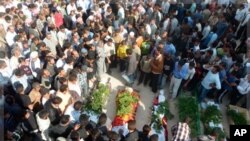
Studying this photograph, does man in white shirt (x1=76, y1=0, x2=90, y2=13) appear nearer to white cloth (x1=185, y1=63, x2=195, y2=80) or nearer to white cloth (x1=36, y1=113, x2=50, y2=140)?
white cloth (x1=185, y1=63, x2=195, y2=80)

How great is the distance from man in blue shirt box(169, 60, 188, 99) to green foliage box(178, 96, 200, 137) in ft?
1.24

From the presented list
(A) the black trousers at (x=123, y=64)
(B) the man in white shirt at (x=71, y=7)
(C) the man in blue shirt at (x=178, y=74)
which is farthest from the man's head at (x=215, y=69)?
(B) the man in white shirt at (x=71, y=7)

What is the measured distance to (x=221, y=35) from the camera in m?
12.0

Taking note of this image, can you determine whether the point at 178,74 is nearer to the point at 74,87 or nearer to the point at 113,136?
the point at 74,87

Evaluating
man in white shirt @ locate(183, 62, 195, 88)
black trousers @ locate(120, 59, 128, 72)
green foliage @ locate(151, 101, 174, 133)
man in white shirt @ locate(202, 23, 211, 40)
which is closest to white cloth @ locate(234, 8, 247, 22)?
man in white shirt @ locate(202, 23, 211, 40)

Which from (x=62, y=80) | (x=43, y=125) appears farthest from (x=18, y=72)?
(x=43, y=125)

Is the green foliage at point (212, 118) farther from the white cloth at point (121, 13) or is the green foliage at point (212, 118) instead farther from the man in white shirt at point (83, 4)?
the man in white shirt at point (83, 4)

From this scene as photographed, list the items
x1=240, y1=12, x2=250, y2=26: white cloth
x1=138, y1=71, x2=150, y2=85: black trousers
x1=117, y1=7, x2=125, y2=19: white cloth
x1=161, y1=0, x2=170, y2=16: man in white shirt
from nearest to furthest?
x1=138, y1=71, x2=150, y2=85: black trousers < x1=117, y1=7, x2=125, y2=19: white cloth < x1=240, y1=12, x2=250, y2=26: white cloth < x1=161, y1=0, x2=170, y2=16: man in white shirt

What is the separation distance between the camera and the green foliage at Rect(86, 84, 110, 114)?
31.3ft

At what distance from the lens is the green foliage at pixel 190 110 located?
371 inches

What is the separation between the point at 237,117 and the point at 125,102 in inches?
124

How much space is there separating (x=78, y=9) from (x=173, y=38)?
333 centimetres

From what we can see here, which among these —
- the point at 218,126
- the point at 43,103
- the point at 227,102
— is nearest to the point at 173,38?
the point at 227,102

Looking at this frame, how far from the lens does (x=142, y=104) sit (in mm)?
10477
